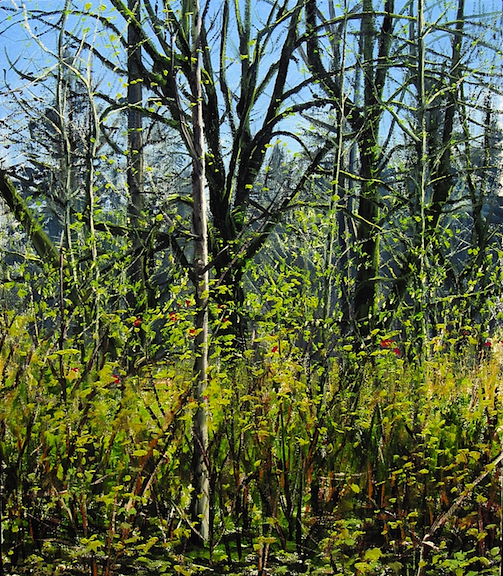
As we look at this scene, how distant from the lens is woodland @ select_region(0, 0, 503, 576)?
8.25 feet

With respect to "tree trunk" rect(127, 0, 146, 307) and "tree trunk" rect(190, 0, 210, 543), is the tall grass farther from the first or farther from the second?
"tree trunk" rect(127, 0, 146, 307)

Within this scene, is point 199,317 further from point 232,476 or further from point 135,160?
point 135,160

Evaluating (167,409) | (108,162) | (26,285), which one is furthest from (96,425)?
(108,162)

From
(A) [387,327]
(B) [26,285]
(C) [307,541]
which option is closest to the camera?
(C) [307,541]

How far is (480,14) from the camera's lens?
389 cm

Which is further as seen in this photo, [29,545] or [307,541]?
[307,541]

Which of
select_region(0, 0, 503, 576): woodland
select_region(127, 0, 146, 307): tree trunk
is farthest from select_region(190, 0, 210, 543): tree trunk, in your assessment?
select_region(127, 0, 146, 307): tree trunk

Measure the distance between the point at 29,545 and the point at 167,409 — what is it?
804 millimetres

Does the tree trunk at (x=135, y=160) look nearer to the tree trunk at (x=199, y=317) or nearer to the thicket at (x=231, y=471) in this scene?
the thicket at (x=231, y=471)

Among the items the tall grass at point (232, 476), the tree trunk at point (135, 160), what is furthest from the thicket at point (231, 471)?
the tree trunk at point (135, 160)

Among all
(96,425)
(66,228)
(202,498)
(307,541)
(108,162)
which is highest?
(108,162)

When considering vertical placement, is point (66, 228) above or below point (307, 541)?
above

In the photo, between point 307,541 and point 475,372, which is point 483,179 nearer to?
point 475,372

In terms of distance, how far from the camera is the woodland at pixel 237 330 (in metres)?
2.51
